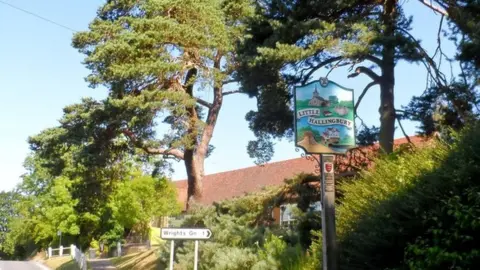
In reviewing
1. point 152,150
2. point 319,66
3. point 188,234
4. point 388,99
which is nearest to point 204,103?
point 152,150

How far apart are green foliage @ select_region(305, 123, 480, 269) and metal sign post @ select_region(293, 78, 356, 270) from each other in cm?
80

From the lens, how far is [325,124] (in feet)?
36.3

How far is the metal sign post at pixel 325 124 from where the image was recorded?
10.9m

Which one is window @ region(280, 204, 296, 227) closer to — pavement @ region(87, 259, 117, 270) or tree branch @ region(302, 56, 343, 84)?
tree branch @ region(302, 56, 343, 84)

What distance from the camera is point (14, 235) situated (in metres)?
78.2

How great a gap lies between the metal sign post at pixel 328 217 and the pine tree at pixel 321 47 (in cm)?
422

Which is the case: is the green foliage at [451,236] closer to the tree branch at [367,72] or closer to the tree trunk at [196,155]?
the tree branch at [367,72]

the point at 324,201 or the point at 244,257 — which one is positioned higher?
the point at 324,201

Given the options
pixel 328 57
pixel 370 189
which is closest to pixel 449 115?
pixel 328 57

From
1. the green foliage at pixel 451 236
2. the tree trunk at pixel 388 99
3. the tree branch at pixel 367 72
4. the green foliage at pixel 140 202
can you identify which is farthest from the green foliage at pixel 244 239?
the green foliage at pixel 140 202

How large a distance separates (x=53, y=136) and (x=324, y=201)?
1589cm

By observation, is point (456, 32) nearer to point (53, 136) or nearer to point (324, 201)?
point (324, 201)

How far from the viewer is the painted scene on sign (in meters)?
11.0

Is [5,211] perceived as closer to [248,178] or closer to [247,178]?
[247,178]
